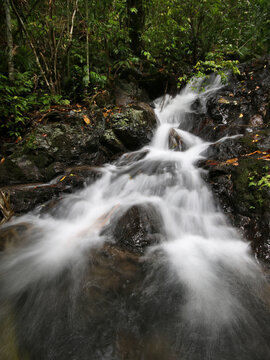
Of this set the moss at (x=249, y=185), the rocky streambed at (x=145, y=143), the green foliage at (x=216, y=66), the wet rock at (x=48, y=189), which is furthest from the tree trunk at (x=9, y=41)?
the moss at (x=249, y=185)

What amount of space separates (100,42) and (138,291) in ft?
27.4

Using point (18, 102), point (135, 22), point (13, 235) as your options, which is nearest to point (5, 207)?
point (13, 235)

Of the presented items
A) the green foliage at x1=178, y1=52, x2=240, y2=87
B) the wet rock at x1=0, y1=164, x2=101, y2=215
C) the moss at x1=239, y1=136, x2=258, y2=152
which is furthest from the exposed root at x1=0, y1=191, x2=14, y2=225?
the green foliage at x1=178, y1=52, x2=240, y2=87

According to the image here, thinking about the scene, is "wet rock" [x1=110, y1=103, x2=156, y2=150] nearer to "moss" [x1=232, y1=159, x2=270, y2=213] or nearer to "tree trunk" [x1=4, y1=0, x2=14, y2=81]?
"tree trunk" [x1=4, y1=0, x2=14, y2=81]

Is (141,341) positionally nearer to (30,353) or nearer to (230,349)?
(230,349)

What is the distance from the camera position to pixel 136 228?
2.75 meters

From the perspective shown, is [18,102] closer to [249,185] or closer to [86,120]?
[86,120]

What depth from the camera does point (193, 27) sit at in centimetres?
820

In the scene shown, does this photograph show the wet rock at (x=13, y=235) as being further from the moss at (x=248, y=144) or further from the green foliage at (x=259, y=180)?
the moss at (x=248, y=144)

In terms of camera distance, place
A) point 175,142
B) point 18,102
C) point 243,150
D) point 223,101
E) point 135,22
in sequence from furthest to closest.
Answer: point 135,22, point 223,101, point 175,142, point 18,102, point 243,150

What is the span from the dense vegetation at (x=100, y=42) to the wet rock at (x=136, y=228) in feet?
11.8

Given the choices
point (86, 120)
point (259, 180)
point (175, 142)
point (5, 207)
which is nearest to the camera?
point (259, 180)

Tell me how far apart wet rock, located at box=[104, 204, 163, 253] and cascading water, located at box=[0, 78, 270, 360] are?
0.27 ft

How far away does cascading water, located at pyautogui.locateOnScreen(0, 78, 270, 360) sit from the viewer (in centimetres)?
146
